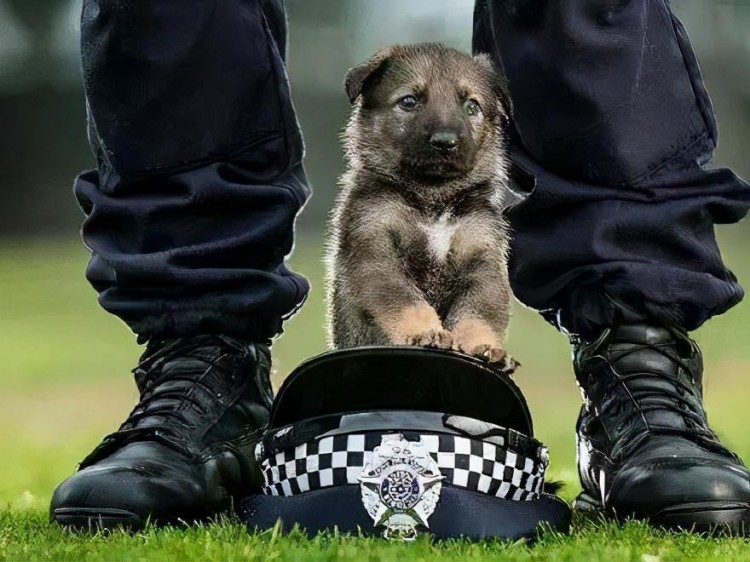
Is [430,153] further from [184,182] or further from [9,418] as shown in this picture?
[9,418]

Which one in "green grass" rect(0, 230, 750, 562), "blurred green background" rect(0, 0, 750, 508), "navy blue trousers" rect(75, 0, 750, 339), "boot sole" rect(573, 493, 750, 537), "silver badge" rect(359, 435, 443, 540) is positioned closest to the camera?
"silver badge" rect(359, 435, 443, 540)

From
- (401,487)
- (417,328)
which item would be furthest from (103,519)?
(417,328)

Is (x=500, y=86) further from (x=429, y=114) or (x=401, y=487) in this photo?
(x=401, y=487)

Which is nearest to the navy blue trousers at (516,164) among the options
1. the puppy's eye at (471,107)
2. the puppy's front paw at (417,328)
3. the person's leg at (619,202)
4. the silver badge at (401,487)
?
the person's leg at (619,202)

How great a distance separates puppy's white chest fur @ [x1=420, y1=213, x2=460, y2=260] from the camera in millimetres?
2328

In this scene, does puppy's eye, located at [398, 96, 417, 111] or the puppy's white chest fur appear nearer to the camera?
the puppy's white chest fur

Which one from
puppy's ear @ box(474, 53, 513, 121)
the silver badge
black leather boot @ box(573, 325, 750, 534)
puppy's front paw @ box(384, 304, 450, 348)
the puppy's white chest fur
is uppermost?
puppy's ear @ box(474, 53, 513, 121)

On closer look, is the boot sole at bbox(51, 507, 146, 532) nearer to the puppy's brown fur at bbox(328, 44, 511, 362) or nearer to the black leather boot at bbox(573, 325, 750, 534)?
the puppy's brown fur at bbox(328, 44, 511, 362)

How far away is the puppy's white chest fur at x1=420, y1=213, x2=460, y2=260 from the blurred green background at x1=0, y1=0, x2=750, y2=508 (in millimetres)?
659

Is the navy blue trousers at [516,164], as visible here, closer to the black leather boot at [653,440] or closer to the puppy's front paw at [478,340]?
the black leather boot at [653,440]

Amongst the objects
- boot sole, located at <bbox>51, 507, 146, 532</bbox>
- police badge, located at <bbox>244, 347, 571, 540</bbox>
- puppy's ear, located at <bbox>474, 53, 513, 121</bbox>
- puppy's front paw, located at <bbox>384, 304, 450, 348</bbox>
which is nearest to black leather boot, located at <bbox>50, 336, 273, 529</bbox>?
boot sole, located at <bbox>51, 507, 146, 532</bbox>

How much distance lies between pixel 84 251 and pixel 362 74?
1.79 metres

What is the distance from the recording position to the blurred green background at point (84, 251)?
3639 mm

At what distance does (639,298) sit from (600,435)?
0.95ft
